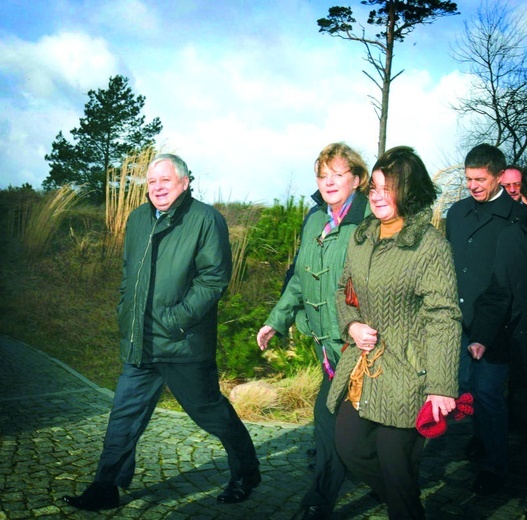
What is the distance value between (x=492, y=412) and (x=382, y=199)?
2.02 metres

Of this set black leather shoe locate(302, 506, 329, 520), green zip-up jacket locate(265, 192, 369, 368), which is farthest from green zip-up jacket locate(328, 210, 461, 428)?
black leather shoe locate(302, 506, 329, 520)

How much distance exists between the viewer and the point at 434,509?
13.3ft

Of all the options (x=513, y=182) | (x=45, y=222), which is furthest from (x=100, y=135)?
(x=513, y=182)

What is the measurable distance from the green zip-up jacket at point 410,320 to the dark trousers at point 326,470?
63 cm

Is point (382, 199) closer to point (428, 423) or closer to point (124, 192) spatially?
point (428, 423)

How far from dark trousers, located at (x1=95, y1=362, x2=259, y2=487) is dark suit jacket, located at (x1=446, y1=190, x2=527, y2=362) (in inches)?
70.8

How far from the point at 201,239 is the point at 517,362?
234 cm

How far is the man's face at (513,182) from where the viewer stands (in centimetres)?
575

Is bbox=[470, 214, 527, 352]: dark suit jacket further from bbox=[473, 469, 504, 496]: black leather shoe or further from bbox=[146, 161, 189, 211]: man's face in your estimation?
bbox=[146, 161, 189, 211]: man's face

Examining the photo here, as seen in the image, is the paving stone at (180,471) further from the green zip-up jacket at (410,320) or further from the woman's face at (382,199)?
the woman's face at (382,199)

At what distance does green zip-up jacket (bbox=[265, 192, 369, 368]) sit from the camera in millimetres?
3617

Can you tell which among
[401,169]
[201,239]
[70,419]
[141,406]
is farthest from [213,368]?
[70,419]

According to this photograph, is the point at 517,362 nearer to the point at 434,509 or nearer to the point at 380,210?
the point at 434,509

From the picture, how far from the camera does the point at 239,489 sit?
4.06 metres
